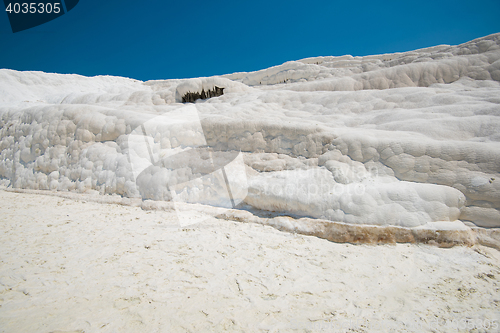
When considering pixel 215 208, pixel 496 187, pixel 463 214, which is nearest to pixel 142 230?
pixel 215 208

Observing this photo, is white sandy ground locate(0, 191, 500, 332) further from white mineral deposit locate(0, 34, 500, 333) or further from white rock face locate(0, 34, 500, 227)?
white rock face locate(0, 34, 500, 227)

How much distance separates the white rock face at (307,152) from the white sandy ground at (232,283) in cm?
51

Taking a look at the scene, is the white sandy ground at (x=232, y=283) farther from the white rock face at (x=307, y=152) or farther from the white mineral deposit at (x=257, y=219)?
the white rock face at (x=307, y=152)

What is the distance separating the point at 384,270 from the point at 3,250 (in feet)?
11.8

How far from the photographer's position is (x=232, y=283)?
1.96 metres

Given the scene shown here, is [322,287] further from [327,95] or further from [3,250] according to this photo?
[327,95]

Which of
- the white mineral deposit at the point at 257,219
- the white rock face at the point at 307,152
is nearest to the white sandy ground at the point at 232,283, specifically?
the white mineral deposit at the point at 257,219

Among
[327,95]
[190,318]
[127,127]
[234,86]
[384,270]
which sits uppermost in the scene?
[234,86]

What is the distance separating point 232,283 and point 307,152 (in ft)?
6.95

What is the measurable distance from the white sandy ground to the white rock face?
0.51 meters

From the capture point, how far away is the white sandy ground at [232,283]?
1584 mm

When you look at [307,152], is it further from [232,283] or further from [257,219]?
[232,283]

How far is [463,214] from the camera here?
2613 millimetres

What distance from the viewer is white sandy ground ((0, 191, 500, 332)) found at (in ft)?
5.20
